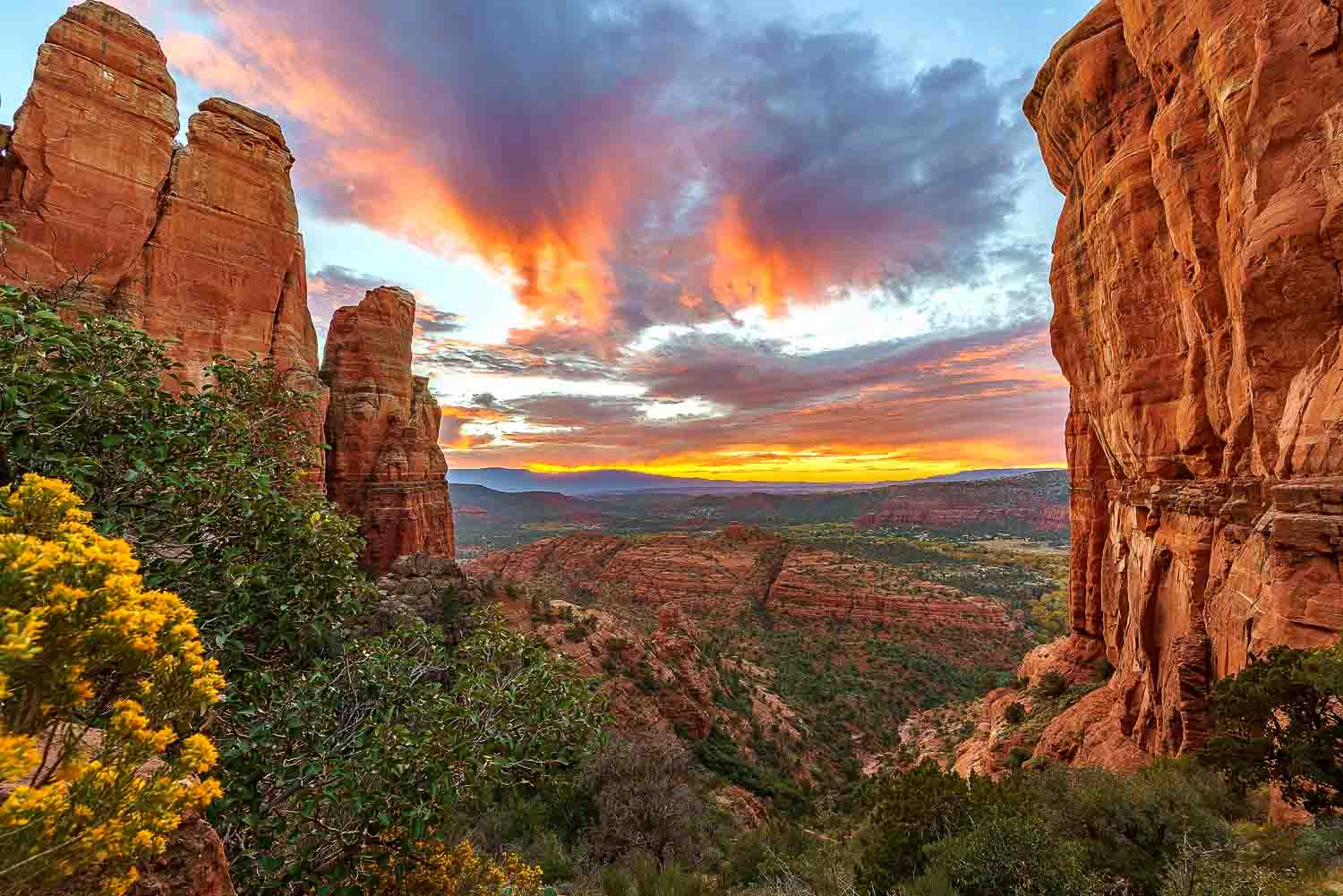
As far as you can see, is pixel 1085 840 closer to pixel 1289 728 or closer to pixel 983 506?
pixel 1289 728

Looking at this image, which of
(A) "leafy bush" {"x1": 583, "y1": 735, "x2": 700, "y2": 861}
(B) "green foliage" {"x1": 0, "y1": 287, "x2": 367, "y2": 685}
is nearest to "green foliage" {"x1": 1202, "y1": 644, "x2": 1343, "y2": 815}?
(A) "leafy bush" {"x1": 583, "y1": 735, "x2": 700, "y2": 861}

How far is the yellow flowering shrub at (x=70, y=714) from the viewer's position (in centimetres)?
168

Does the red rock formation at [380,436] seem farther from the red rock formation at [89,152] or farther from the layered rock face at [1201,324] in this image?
the layered rock face at [1201,324]

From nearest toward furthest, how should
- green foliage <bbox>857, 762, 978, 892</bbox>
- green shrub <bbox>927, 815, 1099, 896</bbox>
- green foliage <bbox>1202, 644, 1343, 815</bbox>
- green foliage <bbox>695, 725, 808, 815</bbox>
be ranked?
1. green shrub <bbox>927, 815, 1099, 896</bbox>
2. green foliage <bbox>1202, 644, 1343, 815</bbox>
3. green foliage <bbox>857, 762, 978, 892</bbox>
4. green foliage <bbox>695, 725, 808, 815</bbox>

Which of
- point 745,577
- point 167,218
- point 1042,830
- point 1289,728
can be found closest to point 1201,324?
point 1289,728

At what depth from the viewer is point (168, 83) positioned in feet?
64.2

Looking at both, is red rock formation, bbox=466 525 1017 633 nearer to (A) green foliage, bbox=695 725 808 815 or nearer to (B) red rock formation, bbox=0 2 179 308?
(A) green foliage, bbox=695 725 808 815

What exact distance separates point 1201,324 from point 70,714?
2031cm

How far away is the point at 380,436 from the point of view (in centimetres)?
2958

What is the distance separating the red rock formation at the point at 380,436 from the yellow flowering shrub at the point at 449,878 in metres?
25.6

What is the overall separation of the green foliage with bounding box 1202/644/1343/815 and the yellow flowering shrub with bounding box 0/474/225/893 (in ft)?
35.3

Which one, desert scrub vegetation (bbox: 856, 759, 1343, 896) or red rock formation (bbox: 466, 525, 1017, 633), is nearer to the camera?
desert scrub vegetation (bbox: 856, 759, 1343, 896)

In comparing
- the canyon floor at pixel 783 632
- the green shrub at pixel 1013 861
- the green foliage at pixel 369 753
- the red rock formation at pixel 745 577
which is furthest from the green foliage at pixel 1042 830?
the red rock formation at pixel 745 577

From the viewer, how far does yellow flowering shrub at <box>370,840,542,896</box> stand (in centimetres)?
480
